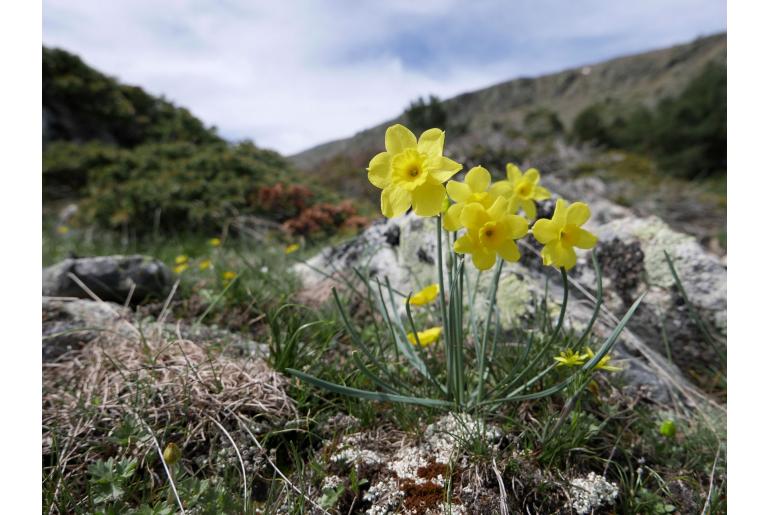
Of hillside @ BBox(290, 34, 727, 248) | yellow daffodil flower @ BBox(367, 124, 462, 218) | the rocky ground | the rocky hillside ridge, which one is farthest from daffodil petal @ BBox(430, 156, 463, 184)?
the rocky hillside ridge

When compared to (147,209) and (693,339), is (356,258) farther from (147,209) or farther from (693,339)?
(147,209)

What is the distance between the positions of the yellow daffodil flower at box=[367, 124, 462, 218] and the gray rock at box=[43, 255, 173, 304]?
1.92 meters

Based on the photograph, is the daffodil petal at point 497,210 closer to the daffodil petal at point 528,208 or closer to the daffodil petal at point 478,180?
the daffodil petal at point 478,180

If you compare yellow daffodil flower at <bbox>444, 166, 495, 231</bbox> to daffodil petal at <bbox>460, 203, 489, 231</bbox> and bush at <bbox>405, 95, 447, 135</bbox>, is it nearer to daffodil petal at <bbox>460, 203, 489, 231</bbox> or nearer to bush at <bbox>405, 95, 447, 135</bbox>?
daffodil petal at <bbox>460, 203, 489, 231</bbox>

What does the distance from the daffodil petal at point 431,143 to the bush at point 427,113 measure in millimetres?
22775

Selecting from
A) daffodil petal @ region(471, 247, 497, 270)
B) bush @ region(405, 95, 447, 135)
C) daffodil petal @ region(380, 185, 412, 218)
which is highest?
bush @ region(405, 95, 447, 135)

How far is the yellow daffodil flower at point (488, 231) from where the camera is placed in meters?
1.06

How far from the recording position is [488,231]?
1.07 metres

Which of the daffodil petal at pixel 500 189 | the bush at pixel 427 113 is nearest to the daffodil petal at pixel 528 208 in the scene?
the daffodil petal at pixel 500 189

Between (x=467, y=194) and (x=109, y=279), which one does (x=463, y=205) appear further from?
(x=109, y=279)

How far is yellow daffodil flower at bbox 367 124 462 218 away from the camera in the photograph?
106cm

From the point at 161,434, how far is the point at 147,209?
202 inches

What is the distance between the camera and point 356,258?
3023 mm

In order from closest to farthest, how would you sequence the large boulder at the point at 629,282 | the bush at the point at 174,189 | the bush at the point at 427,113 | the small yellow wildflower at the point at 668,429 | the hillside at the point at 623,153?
the small yellow wildflower at the point at 668,429 → the large boulder at the point at 629,282 → the bush at the point at 174,189 → the hillside at the point at 623,153 → the bush at the point at 427,113
